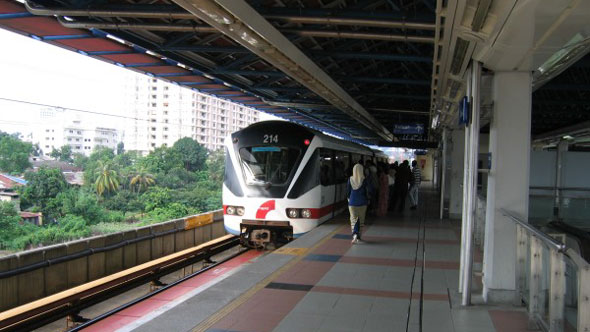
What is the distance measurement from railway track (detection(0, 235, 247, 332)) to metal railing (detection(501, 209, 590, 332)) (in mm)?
5951

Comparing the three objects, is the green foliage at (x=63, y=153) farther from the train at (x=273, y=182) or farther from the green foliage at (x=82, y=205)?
the train at (x=273, y=182)

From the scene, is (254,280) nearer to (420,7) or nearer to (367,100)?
(420,7)

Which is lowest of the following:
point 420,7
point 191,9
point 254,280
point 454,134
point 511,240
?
point 254,280

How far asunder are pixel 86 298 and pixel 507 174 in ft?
24.7

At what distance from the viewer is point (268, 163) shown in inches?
440

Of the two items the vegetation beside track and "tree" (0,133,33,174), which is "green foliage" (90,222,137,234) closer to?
the vegetation beside track

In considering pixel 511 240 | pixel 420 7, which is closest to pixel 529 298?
pixel 511 240

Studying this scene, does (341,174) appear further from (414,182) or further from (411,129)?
(411,129)

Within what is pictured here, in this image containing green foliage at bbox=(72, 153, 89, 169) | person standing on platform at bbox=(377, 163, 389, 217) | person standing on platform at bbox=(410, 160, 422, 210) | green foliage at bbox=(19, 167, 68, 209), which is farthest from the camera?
person standing on platform at bbox=(410, 160, 422, 210)

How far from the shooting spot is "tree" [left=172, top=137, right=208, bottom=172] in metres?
18.3

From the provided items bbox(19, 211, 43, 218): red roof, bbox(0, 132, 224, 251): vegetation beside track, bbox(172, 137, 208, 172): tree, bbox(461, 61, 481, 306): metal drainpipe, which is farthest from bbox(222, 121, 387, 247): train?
bbox(172, 137, 208, 172): tree

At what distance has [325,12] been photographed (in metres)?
7.75

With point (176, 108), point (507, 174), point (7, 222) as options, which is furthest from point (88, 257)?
point (176, 108)

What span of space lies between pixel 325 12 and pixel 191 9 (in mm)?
2571
